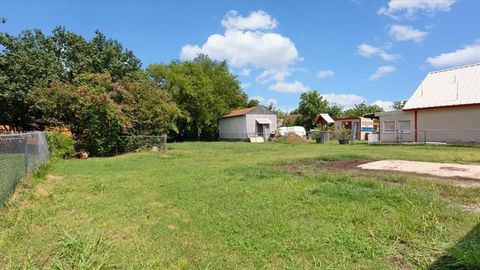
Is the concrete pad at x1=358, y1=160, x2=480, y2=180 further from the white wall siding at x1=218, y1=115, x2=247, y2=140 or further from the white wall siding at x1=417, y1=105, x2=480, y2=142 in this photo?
the white wall siding at x1=218, y1=115, x2=247, y2=140

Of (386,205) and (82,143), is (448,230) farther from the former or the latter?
(82,143)

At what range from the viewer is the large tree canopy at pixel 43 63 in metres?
21.8

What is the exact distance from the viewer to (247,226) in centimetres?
448

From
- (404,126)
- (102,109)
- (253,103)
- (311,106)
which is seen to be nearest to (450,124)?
(404,126)

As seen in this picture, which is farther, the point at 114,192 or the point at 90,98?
the point at 90,98

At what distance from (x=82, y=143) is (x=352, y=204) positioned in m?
16.2

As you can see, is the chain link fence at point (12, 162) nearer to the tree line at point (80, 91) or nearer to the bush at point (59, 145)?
the bush at point (59, 145)

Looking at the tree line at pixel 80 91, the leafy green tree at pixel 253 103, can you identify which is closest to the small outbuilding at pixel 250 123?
the leafy green tree at pixel 253 103

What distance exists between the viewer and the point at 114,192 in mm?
6969

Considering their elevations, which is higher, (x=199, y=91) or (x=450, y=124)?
(x=199, y=91)

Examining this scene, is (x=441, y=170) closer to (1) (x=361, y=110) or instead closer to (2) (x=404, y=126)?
(2) (x=404, y=126)

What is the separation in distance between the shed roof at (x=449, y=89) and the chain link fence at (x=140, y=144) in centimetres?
1674

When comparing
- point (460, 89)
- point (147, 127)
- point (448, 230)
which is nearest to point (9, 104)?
point (147, 127)

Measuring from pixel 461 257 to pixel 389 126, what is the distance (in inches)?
960
